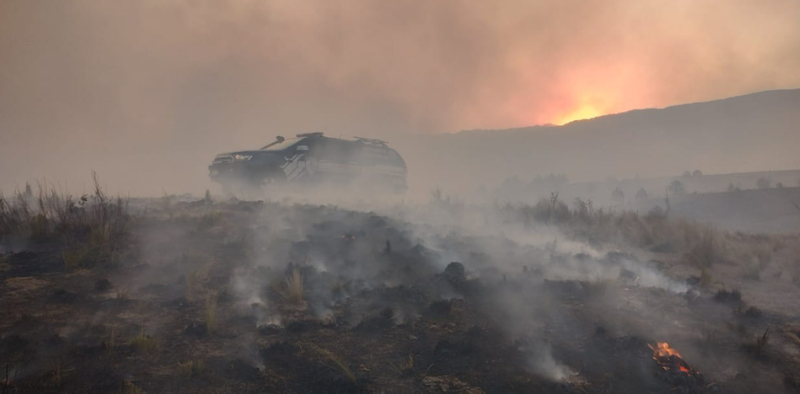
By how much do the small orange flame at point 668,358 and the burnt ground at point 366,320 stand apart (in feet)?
0.36

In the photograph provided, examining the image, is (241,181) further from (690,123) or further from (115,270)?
(690,123)

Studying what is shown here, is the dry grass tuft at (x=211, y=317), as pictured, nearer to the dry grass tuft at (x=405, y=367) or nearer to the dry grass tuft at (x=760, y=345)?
the dry grass tuft at (x=405, y=367)

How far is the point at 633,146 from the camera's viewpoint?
198 ft

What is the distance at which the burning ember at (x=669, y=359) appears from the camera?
527 centimetres

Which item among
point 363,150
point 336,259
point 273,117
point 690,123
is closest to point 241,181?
point 363,150

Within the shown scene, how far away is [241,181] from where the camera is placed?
13453mm

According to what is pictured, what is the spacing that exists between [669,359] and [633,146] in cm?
6115

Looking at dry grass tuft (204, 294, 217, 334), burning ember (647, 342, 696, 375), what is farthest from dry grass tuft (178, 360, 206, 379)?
burning ember (647, 342, 696, 375)

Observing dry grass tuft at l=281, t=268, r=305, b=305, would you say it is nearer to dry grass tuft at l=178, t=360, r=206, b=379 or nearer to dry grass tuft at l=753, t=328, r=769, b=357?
dry grass tuft at l=178, t=360, r=206, b=379

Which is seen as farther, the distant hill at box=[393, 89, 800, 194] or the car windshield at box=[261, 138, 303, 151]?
the distant hill at box=[393, 89, 800, 194]

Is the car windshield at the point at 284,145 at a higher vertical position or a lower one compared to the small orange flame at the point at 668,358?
higher

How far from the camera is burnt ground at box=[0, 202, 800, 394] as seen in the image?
4.96 m

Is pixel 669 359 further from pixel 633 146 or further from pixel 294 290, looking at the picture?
pixel 633 146

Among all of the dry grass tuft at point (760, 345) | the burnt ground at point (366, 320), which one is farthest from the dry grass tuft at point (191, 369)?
the dry grass tuft at point (760, 345)
